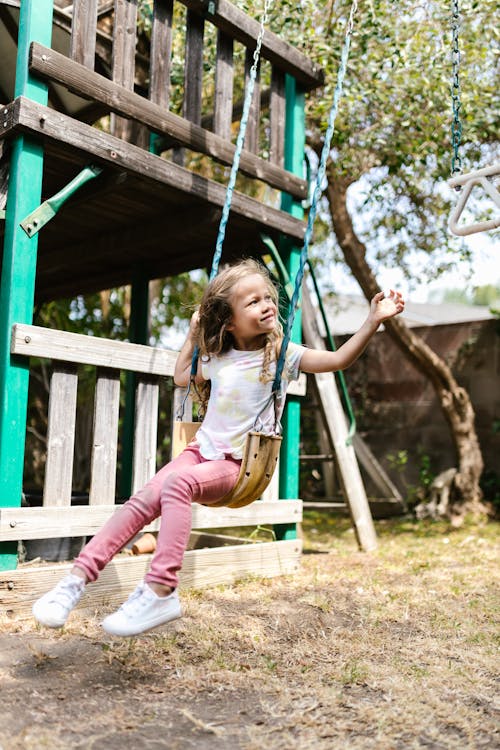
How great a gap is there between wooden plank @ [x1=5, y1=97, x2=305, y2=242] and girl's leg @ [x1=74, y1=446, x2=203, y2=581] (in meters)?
1.89

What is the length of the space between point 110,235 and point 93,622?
3164 millimetres

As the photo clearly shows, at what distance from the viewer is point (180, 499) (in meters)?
2.47

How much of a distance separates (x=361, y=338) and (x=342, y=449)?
11.1 ft

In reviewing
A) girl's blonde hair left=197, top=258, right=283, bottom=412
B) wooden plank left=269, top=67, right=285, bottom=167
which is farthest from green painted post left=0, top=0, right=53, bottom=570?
wooden plank left=269, top=67, right=285, bottom=167

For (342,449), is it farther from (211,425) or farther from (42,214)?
(42,214)

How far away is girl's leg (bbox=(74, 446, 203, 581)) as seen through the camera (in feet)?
7.84

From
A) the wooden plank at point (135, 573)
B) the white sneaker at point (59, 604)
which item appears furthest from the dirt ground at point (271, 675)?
the white sneaker at point (59, 604)

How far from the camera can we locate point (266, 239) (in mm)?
4703

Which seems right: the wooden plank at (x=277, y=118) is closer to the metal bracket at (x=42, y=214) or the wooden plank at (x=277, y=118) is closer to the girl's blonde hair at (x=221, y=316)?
the metal bracket at (x=42, y=214)

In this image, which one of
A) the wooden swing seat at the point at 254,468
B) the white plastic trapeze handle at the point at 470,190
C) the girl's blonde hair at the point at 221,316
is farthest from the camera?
the white plastic trapeze handle at the point at 470,190

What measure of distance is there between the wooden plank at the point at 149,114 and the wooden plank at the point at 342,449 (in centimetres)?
128

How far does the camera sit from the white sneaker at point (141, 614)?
2254mm

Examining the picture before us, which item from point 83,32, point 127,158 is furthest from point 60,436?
point 83,32

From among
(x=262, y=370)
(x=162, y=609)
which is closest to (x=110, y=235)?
(x=262, y=370)
